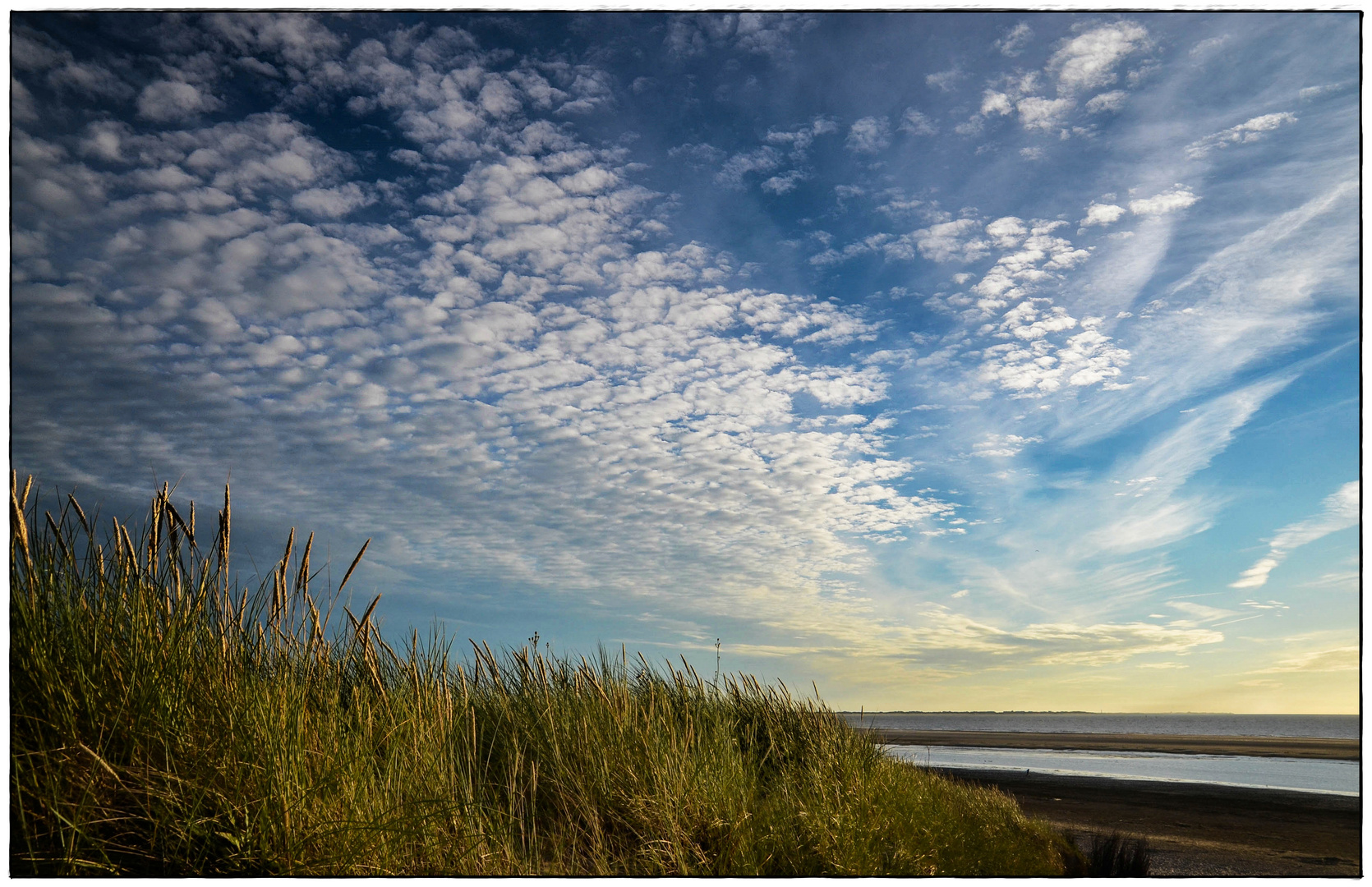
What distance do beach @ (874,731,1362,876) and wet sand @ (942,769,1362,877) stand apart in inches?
0.5

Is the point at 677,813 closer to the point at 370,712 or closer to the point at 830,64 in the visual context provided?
the point at 370,712

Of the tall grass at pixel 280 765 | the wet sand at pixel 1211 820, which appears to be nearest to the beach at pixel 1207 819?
the wet sand at pixel 1211 820

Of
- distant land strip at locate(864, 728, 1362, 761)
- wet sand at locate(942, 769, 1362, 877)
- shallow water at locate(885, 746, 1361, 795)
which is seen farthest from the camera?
distant land strip at locate(864, 728, 1362, 761)

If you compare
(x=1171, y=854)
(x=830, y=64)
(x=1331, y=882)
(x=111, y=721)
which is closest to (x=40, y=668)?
(x=111, y=721)

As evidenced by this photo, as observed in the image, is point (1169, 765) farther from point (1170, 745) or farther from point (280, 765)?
point (280, 765)

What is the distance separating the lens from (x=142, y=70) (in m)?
3.74

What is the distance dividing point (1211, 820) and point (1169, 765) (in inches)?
435

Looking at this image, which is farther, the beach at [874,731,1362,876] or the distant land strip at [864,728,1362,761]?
the distant land strip at [864,728,1362,761]

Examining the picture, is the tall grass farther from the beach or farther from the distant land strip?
the distant land strip

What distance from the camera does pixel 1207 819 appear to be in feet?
34.4

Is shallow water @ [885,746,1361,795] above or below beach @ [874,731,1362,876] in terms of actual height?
below

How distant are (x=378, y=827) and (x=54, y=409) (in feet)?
7.73

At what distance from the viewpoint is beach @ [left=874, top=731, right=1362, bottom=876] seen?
7.70 metres

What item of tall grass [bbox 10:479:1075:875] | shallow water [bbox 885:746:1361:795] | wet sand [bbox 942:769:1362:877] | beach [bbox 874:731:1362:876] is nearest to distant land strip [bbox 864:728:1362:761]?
shallow water [bbox 885:746:1361:795]
